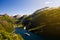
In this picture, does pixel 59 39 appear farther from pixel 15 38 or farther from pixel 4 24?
pixel 4 24


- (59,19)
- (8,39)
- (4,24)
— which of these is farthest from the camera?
(59,19)

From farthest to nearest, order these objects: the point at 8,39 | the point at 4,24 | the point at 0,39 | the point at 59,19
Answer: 1. the point at 59,19
2. the point at 4,24
3. the point at 8,39
4. the point at 0,39

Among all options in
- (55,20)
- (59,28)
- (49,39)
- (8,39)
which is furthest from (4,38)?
(55,20)

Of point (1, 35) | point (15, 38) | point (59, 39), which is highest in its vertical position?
point (1, 35)

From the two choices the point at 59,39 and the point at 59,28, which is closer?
the point at 59,39

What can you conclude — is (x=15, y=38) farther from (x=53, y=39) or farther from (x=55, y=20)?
(x=55, y=20)

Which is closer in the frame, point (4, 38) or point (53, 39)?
point (4, 38)

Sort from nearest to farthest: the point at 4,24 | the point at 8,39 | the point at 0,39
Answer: the point at 0,39 → the point at 8,39 → the point at 4,24

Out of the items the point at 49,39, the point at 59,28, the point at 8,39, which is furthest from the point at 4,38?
the point at 59,28

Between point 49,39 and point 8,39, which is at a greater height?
point 8,39
